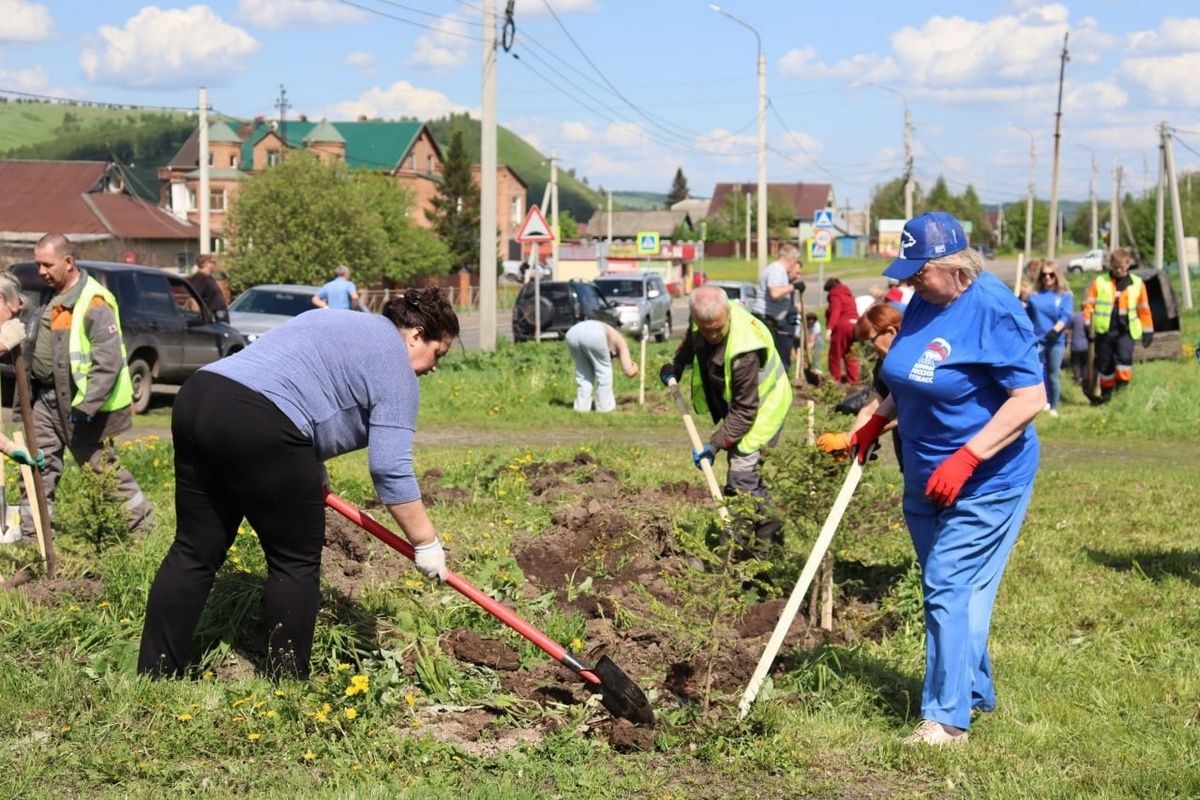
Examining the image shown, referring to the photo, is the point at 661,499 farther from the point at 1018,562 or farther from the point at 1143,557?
the point at 1143,557

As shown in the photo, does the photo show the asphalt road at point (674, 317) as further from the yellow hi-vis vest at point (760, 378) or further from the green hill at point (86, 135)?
the green hill at point (86, 135)

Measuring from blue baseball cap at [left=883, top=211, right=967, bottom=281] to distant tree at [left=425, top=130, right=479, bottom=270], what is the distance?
71.0m

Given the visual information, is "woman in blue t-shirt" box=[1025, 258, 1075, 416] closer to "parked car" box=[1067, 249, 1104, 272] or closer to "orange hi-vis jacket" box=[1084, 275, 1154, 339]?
"orange hi-vis jacket" box=[1084, 275, 1154, 339]

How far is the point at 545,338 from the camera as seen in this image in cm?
3066

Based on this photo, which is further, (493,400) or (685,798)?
(493,400)

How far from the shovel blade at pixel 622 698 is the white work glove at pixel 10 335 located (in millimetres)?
3344

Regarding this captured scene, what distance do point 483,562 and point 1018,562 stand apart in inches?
122

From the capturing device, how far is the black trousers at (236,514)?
4.95 metres

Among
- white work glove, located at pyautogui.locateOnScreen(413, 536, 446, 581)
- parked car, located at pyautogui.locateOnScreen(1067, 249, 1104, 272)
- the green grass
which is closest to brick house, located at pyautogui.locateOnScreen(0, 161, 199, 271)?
parked car, located at pyautogui.locateOnScreen(1067, 249, 1104, 272)


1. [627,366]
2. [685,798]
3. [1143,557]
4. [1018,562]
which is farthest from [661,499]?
[685,798]

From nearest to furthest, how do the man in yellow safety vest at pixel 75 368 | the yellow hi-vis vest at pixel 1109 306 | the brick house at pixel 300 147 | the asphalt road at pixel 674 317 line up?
the man in yellow safety vest at pixel 75 368 < the yellow hi-vis vest at pixel 1109 306 < the asphalt road at pixel 674 317 < the brick house at pixel 300 147

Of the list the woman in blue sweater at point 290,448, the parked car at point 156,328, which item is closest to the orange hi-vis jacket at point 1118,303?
the parked car at point 156,328

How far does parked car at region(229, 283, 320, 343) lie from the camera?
21.0 meters

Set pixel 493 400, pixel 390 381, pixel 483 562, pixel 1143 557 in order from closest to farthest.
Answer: pixel 390 381 < pixel 483 562 < pixel 1143 557 < pixel 493 400
